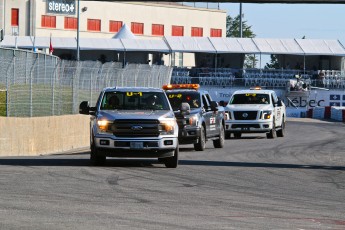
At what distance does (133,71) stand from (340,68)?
1677 inches

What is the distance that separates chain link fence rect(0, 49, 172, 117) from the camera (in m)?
28.9

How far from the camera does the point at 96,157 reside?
23203 mm

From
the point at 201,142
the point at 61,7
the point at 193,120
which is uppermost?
the point at 61,7

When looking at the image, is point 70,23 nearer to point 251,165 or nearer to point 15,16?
point 15,16

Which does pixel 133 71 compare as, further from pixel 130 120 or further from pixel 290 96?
pixel 290 96

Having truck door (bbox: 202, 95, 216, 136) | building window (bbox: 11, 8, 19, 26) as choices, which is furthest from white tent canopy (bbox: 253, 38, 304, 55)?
truck door (bbox: 202, 95, 216, 136)

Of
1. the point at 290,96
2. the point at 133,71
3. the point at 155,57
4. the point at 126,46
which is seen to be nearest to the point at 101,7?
the point at 155,57

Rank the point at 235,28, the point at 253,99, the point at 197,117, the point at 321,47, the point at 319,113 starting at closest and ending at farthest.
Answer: the point at 197,117, the point at 253,99, the point at 319,113, the point at 321,47, the point at 235,28

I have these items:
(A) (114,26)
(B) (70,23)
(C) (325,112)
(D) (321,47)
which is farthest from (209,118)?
(A) (114,26)

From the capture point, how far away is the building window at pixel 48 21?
9444cm

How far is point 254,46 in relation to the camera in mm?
78688

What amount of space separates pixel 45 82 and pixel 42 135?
2.21 meters

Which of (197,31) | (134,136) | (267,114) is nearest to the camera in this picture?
(134,136)

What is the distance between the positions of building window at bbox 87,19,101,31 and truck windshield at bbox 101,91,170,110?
7535 cm
